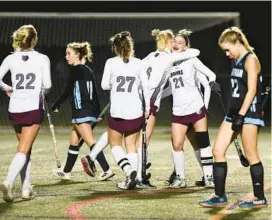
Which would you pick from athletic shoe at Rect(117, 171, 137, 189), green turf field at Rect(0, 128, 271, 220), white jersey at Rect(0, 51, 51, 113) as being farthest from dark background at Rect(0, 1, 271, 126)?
white jersey at Rect(0, 51, 51, 113)

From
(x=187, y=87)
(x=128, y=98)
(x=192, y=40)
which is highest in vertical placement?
(x=192, y=40)

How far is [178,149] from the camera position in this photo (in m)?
8.48

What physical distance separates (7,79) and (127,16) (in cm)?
311

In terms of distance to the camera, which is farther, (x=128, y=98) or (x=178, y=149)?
(x=178, y=149)

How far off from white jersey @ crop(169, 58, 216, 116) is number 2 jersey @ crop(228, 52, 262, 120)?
1.40m

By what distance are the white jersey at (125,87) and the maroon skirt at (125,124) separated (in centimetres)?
5

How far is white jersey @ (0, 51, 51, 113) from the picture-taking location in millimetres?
7496

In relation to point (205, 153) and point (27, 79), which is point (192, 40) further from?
point (27, 79)

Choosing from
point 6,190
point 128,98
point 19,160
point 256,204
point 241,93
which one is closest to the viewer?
point 241,93

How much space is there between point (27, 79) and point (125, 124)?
1.20 metres

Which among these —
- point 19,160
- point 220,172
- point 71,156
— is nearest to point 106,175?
point 71,156

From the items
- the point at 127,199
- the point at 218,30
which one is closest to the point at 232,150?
the point at 127,199

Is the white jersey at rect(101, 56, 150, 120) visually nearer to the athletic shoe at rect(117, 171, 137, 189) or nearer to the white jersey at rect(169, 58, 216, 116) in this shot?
the white jersey at rect(169, 58, 216, 116)

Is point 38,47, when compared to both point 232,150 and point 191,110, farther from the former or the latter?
point 191,110
